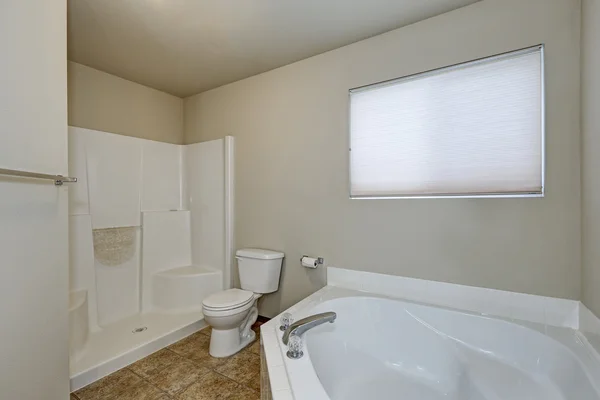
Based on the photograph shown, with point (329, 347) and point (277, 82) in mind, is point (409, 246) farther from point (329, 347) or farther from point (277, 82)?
point (277, 82)

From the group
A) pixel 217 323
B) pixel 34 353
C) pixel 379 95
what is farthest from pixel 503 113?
pixel 34 353

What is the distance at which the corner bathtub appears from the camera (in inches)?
49.5

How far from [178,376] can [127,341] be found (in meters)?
0.59

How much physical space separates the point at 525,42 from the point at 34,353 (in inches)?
116

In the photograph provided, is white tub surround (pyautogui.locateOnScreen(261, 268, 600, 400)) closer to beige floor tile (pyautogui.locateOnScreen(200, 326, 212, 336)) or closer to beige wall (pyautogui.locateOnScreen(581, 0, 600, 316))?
beige wall (pyautogui.locateOnScreen(581, 0, 600, 316))

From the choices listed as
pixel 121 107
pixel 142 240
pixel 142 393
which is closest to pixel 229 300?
pixel 142 393

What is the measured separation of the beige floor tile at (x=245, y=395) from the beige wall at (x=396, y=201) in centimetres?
83

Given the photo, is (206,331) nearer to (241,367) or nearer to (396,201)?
(241,367)

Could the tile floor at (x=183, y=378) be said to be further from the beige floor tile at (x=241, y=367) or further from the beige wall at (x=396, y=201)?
the beige wall at (x=396, y=201)

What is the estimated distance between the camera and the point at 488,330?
60.6 inches

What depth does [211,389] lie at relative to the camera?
175cm

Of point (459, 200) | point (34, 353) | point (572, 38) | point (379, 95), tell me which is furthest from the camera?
point (379, 95)

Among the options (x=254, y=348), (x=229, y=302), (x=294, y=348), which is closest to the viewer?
(x=294, y=348)

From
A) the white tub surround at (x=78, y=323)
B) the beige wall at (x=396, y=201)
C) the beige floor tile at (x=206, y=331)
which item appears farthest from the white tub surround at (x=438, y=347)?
the white tub surround at (x=78, y=323)
